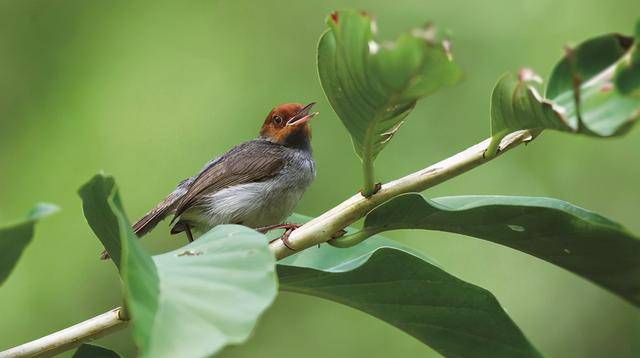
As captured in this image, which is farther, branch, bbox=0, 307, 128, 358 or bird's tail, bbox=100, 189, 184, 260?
bird's tail, bbox=100, 189, 184, 260

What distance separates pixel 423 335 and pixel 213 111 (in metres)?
4.13

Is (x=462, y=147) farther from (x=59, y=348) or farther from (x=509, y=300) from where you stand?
(x=59, y=348)

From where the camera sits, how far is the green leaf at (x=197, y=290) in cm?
119

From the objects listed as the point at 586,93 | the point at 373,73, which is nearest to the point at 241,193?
the point at 373,73

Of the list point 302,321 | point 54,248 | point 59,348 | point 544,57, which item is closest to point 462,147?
point 544,57

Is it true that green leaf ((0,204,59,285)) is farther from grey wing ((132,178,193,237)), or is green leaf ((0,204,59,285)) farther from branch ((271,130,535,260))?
grey wing ((132,178,193,237))

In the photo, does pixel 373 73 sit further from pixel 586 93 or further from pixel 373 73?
pixel 586 93

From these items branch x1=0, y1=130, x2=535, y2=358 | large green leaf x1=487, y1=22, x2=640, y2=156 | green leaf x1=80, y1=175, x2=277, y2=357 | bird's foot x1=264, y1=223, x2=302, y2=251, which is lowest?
bird's foot x1=264, y1=223, x2=302, y2=251

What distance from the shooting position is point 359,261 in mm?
1948

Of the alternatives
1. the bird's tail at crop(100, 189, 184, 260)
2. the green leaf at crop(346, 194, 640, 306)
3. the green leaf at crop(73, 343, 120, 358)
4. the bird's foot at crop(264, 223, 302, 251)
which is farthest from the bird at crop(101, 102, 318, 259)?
the green leaf at crop(346, 194, 640, 306)

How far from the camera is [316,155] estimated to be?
19.5ft

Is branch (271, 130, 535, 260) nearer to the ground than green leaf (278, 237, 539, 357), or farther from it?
farther from it

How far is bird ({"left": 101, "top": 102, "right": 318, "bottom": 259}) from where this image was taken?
4258 mm

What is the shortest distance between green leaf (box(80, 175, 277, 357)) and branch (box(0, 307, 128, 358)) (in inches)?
11.9
